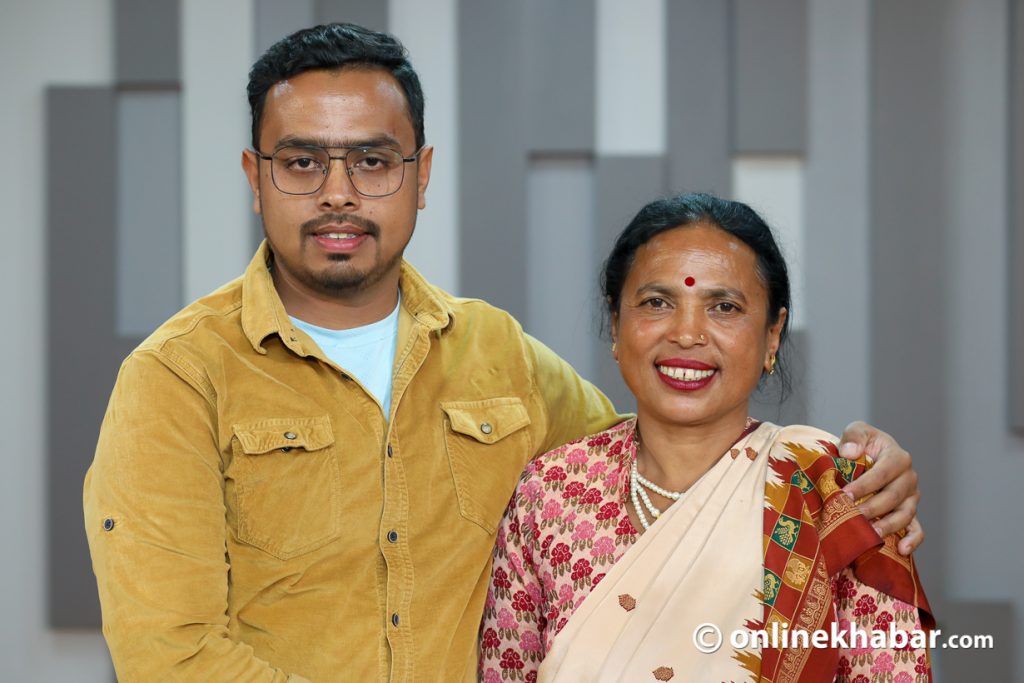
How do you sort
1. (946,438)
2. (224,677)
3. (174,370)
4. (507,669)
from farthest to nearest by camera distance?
(946,438) < (507,669) < (174,370) < (224,677)

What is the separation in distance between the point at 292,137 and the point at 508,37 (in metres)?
1.49

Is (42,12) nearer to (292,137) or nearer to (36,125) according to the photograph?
(36,125)

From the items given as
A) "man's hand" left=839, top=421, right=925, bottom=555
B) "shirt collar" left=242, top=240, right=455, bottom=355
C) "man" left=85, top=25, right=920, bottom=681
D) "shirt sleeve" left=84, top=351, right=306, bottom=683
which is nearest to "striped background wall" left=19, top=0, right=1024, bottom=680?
"shirt collar" left=242, top=240, right=455, bottom=355

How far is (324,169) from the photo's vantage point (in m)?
→ 1.76

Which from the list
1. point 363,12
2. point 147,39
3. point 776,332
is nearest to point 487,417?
point 776,332

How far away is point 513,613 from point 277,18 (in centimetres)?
201

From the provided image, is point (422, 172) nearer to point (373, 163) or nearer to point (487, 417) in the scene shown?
point (373, 163)

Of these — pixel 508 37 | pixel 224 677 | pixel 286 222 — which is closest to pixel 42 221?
pixel 508 37

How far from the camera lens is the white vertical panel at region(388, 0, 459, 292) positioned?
313 centimetres

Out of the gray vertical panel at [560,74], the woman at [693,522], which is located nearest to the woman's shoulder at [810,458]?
the woman at [693,522]

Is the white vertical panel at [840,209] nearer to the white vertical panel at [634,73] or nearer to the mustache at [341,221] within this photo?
the white vertical panel at [634,73]

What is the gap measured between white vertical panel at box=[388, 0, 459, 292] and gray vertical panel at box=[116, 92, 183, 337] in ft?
2.26

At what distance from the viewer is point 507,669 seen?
1.80m

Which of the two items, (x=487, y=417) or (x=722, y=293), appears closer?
(x=722, y=293)
